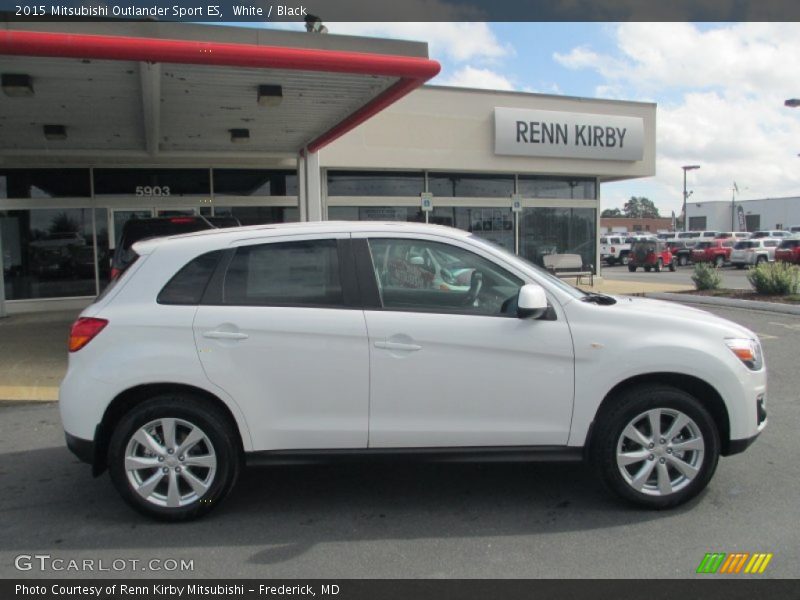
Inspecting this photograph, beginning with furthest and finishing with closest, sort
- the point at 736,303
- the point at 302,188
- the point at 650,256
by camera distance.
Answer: the point at 650,256
the point at 736,303
the point at 302,188

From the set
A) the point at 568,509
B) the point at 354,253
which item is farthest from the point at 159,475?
the point at 568,509

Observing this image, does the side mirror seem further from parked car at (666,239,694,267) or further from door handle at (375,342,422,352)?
parked car at (666,239,694,267)

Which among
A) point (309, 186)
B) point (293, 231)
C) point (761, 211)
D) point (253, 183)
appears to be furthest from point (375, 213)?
point (761, 211)

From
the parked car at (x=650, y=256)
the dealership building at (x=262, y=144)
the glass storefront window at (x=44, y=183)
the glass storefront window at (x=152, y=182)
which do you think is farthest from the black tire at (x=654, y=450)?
the parked car at (x=650, y=256)

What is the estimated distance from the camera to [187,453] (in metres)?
4.03

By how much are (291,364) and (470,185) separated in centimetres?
1456

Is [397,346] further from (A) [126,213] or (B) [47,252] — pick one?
(B) [47,252]

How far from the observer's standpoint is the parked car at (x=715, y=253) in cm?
3381

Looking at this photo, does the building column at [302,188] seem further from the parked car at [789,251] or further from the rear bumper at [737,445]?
the parked car at [789,251]

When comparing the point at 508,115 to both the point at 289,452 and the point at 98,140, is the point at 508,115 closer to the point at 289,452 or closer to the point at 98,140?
the point at 98,140

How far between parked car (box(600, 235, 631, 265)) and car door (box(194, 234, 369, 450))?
1377 inches

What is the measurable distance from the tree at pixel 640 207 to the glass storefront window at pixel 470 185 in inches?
5658
